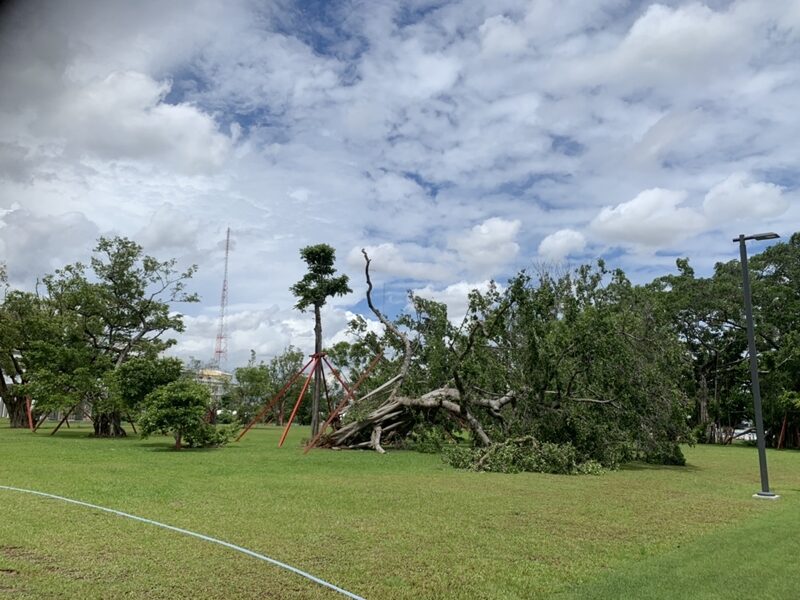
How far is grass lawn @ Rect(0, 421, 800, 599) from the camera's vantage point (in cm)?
498

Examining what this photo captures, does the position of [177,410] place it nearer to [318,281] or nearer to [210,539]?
[318,281]

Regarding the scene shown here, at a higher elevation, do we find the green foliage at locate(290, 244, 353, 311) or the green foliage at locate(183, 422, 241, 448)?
the green foliage at locate(290, 244, 353, 311)

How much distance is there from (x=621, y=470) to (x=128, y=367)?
17.1m

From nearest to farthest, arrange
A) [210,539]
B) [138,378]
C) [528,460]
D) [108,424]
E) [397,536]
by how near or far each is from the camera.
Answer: [210,539], [397,536], [528,460], [138,378], [108,424]

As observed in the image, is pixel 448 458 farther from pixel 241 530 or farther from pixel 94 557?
pixel 94 557

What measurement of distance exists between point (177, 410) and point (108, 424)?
36.1 ft

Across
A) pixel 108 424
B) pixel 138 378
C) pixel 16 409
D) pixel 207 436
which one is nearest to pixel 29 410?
pixel 16 409

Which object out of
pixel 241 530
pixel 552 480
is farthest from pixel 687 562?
pixel 552 480

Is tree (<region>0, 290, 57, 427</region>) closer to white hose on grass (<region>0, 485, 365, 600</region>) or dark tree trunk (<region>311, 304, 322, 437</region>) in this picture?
dark tree trunk (<region>311, 304, 322, 437</region>)

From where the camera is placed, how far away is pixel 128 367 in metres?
22.6

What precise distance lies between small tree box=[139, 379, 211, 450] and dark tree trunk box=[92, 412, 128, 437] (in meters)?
9.04

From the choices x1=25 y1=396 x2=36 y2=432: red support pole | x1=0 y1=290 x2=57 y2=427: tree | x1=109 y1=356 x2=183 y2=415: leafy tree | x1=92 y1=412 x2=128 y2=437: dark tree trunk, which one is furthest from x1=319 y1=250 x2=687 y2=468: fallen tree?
x1=25 y1=396 x2=36 y2=432: red support pole

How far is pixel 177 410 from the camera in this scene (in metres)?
19.1

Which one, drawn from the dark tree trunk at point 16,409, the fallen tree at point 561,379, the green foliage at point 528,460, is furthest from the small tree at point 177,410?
the dark tree trunk at point 16,409
